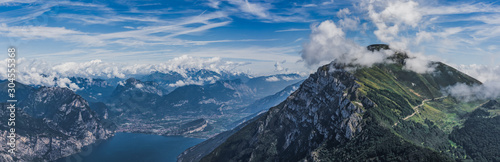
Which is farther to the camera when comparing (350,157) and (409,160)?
(350,157)

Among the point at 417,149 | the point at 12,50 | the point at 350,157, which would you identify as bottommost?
the point at 350,157

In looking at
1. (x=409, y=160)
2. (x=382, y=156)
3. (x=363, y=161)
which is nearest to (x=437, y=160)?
(x=409, y=160)

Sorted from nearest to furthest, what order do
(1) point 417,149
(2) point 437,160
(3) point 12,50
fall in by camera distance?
1. (2) point 437,160
2. (1) point 417,149
3. (3) point 12,50

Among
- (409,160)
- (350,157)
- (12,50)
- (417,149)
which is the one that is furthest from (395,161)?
(12,50)

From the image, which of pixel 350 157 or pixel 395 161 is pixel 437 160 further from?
pixel 350 157

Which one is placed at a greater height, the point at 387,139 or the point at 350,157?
the point at 387,139

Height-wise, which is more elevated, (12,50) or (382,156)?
(12,50)

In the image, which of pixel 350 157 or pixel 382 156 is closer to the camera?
pixel 382 156

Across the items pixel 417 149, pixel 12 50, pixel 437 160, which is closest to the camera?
pixel 437 160

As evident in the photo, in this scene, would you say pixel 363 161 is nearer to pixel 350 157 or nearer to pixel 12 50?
pixel 350 157
